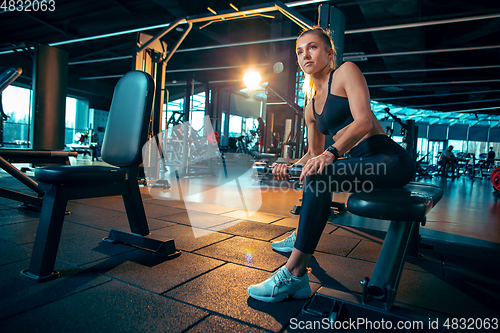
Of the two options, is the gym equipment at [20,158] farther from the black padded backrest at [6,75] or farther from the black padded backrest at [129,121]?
the black padded backrest at [129,121]

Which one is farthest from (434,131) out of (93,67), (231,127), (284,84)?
(93,67)

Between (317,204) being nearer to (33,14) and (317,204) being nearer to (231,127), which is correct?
(33,14)

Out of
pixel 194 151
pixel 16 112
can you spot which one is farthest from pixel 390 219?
pixel 16 112

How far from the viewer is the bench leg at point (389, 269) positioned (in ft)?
3.60

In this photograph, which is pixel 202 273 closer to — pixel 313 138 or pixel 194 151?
pixel 313 138

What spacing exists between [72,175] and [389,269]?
1.33 m

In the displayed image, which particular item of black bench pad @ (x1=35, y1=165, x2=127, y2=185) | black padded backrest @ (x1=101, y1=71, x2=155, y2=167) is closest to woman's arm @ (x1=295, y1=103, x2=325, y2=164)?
black padded backrest @ (x1=101, y1=71, x2=155, y2=167)

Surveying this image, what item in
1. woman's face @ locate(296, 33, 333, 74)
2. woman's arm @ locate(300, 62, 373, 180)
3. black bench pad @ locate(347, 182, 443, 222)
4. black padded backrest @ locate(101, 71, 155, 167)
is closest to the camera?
black bench pad @ locate(347, 182, 443, 222)

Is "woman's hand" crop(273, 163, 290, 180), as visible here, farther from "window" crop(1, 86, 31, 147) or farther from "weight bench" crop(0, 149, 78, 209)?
"window" crop(1, 86, 31, 147)

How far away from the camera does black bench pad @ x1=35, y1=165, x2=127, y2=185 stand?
1226mm

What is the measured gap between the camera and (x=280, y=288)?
1.21 metres

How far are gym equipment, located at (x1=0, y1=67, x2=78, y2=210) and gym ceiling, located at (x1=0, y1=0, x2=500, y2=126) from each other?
2430 millimetres

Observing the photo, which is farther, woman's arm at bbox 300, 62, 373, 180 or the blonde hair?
the blonde hair

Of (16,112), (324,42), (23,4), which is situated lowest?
(324,42)
